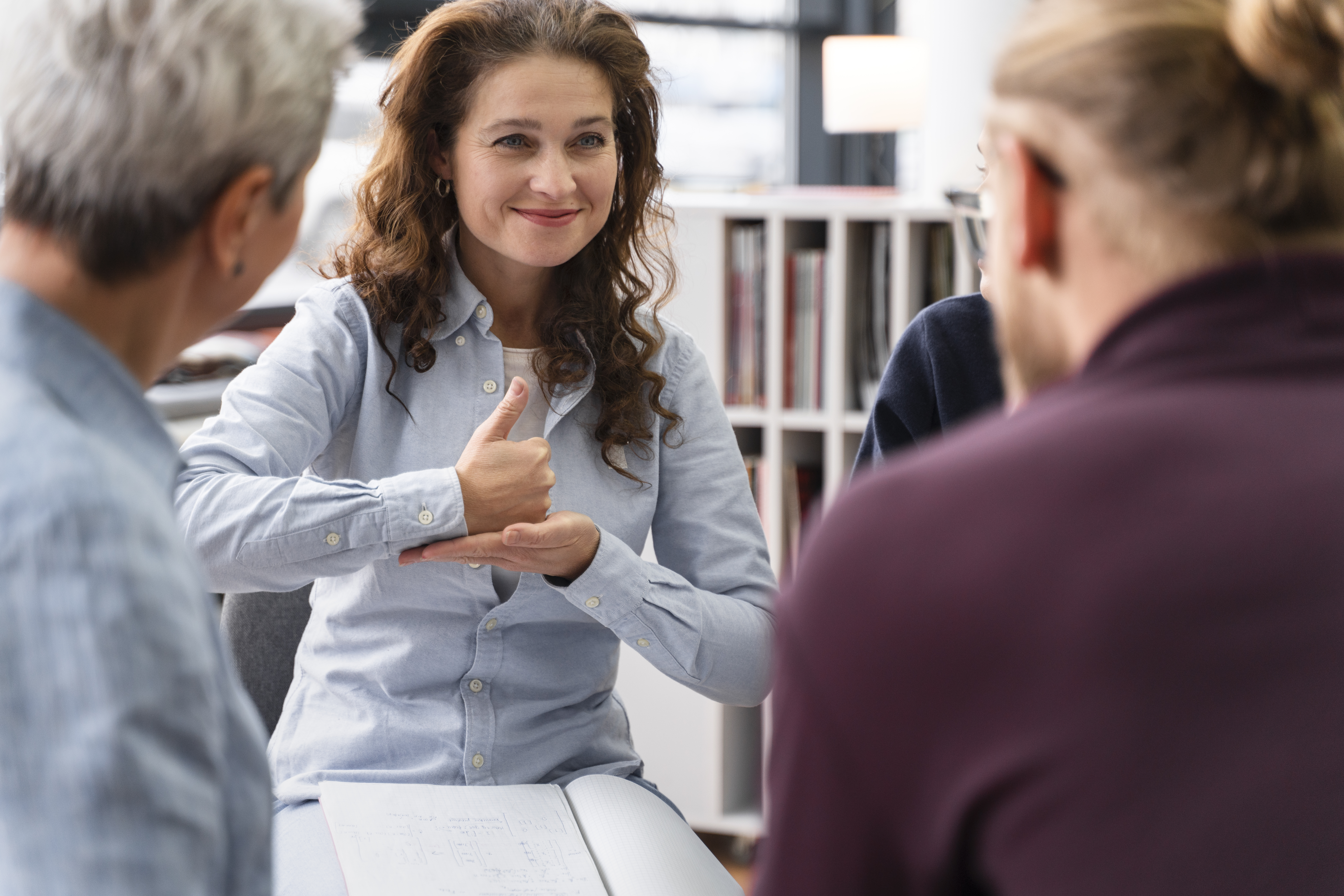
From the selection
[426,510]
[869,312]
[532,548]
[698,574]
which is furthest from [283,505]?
[869,312]

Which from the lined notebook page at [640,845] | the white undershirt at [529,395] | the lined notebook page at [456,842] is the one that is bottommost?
the lined notebook page at [640,845]

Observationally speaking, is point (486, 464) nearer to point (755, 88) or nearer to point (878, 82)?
point (878, 82)

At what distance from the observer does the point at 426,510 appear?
1.26 meters

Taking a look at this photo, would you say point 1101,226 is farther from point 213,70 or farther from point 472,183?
point 472,183

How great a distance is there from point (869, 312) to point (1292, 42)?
1.90 meters

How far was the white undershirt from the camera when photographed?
1.50 metres

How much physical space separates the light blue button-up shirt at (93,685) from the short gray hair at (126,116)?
112 millimetres

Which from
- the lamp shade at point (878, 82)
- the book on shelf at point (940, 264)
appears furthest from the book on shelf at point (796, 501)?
the lamp shade at point (878, 82)

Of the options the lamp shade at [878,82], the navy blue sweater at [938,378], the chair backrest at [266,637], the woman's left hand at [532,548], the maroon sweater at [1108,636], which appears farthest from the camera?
the lamp shade at [878,82]

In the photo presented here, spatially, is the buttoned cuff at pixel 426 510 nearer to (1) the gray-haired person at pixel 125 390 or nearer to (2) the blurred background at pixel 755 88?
(1) the gray-haired person at pixel 125 390

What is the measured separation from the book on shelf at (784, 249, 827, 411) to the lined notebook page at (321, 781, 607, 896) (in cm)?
130

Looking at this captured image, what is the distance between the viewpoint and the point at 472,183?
1432 millimetres

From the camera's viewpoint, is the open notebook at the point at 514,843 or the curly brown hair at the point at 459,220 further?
the curly brown hair at the point at 459,220

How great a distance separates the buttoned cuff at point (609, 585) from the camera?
1290 mm
